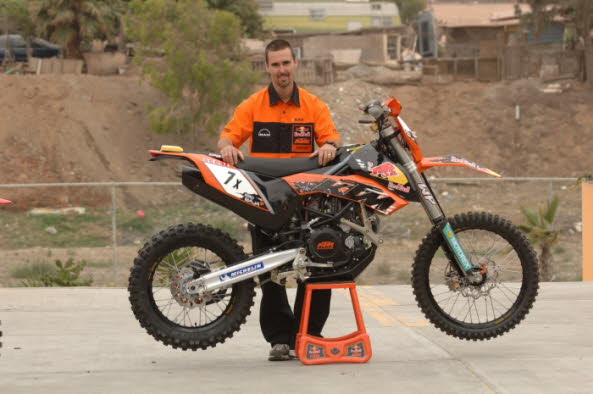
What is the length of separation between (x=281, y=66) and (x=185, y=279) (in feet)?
4.93

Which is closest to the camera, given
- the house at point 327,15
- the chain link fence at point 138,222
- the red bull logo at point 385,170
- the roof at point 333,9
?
the red bull logo at point 385,170

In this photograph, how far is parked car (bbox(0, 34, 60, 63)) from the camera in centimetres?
4434

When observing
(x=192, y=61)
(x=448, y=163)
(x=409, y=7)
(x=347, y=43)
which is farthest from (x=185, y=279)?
(x=409, y=7)

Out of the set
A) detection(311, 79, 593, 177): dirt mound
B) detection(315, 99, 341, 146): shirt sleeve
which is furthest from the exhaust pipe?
detection(311, 79, 593, 177): dirt mound

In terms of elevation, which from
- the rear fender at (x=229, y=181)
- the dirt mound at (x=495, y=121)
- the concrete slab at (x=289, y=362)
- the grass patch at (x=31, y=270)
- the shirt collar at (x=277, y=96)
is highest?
the shirt collar at (x=277, y=96)

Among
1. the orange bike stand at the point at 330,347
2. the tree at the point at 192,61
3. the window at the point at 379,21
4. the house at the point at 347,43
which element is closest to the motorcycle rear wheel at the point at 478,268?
the orange bike stand at the point at 330,347

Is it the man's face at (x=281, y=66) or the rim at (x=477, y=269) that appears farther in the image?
the rim at (x=477, y=269)

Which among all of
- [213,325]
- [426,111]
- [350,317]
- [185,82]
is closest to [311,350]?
[213,325]

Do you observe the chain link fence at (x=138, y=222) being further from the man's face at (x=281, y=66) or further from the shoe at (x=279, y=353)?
the shoe at (x=279, y=353)

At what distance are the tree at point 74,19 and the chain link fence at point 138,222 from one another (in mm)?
12243

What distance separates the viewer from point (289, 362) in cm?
639

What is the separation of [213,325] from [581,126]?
3722cm

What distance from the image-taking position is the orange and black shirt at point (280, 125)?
21.6 ft

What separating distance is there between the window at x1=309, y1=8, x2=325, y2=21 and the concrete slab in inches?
2202
